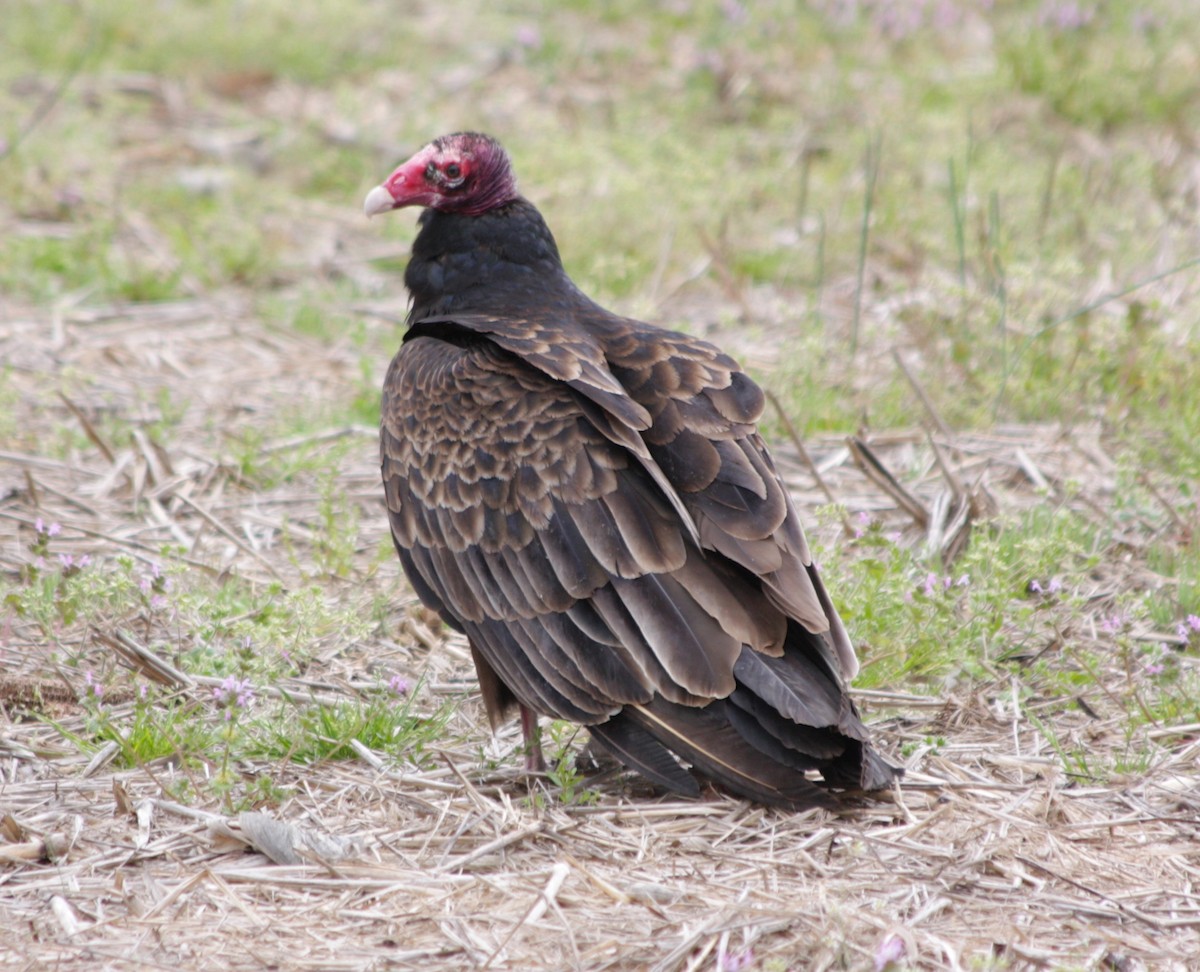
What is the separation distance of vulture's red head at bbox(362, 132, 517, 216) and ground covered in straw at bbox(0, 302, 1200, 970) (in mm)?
1185

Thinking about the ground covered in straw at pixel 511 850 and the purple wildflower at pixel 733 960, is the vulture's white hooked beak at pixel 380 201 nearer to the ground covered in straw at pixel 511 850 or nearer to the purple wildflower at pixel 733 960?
the ground covered in straw at pixel 511 850

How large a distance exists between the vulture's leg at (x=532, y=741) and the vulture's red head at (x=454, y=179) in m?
1.61

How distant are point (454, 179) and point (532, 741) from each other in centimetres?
177

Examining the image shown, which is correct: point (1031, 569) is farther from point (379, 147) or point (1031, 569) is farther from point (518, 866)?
point (379, 147)

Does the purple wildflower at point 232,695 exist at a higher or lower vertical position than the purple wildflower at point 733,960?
higher

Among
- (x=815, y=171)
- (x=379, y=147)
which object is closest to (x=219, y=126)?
(x=379, y=147)

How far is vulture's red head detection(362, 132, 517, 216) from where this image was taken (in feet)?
15.3

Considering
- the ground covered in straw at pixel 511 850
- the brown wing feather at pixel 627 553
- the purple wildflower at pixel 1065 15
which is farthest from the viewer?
the purple wildflower at pixel 1065 15

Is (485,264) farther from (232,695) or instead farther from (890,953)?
(890,953)

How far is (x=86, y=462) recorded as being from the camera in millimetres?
5664

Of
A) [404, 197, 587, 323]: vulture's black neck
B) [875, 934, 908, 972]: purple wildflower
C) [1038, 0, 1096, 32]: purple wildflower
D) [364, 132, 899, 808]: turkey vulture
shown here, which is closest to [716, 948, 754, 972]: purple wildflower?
[875, 934, 908, 972]: purple wildflower

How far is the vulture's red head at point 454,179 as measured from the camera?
466cm

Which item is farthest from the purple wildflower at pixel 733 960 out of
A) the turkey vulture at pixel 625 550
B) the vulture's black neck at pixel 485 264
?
the vulture's black neck at pixel 485 264

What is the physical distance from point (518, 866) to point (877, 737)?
1126 millimetres
